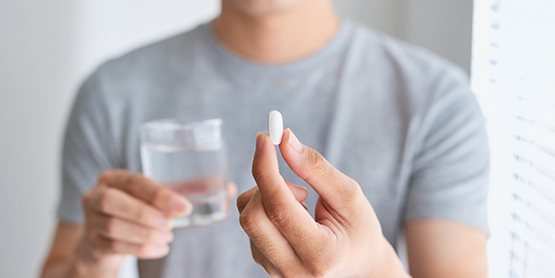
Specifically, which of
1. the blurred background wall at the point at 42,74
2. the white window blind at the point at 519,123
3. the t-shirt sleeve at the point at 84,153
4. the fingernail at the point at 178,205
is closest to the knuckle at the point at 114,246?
the fingernail at the point at 178,205

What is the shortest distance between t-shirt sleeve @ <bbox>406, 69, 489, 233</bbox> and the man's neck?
0.21 metres

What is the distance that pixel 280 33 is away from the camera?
642 millimetres

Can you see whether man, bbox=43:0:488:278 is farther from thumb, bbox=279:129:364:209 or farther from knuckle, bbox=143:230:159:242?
thumb, bbox=279:129:364:209

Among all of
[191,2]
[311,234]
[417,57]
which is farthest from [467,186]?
[191,2]

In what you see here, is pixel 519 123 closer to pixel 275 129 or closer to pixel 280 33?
pixel 280 33

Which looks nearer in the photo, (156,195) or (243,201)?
(243,201)

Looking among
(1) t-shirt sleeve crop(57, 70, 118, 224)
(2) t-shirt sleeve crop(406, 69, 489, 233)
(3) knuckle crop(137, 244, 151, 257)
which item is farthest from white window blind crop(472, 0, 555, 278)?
(1) t-shirt sleeve crop(57, 70, 118, 224)

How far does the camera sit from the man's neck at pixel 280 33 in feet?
2.07

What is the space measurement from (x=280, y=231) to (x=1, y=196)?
3.41 feet

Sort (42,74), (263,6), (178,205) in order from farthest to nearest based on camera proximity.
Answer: (42,74)
(263,6)
(178,205)

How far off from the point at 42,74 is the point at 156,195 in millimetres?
824

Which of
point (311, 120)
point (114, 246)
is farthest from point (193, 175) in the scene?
point (311, 120)

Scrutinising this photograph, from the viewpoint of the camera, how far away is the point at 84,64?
1071 millimetres

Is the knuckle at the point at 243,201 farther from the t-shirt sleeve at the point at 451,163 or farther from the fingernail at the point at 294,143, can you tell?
the t-shirt sleeve at the point at 451,163
